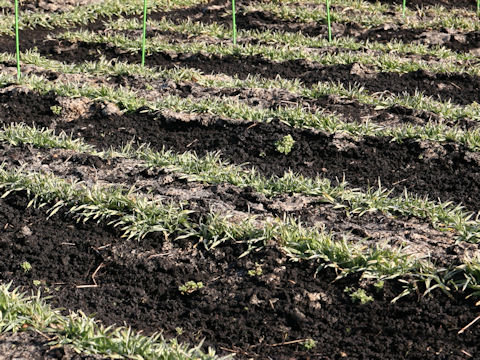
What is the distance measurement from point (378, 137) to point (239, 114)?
123 cm

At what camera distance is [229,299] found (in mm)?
3742

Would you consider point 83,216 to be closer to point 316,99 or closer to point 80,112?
point 80,112

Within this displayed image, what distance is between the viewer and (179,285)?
3.86 meters

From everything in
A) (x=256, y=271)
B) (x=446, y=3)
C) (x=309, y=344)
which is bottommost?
(x=309, y=344)

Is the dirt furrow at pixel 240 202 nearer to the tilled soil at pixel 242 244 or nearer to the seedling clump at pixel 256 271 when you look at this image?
the tilled soil at pixel 242 244

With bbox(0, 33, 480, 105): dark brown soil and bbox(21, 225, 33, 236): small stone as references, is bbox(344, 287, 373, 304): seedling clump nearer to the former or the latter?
bbox(21, 225, 33, 236): small stone

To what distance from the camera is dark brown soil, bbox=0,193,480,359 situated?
338cm

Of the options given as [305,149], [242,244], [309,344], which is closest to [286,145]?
→ [305,149]

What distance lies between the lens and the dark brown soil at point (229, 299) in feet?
11.1

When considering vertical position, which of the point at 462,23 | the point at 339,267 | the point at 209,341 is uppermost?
the point at 462,23

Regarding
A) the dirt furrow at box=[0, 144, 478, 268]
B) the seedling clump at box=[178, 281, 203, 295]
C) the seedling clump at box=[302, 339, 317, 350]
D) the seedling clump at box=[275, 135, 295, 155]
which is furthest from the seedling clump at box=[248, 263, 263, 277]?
the seedling clump at box=[275, 135, 295, 155]

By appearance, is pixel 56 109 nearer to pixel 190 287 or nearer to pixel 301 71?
pixel 301 71

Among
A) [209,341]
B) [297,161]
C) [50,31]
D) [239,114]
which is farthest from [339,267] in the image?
[50,31]

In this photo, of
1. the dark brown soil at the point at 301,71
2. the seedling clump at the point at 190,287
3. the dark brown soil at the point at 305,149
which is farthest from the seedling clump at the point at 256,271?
the dark brown soil at the point at 301,71
